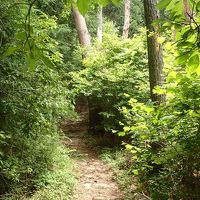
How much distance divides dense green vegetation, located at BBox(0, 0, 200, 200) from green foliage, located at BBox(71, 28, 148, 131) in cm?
3

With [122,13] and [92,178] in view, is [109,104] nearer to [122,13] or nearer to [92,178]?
[92,178]

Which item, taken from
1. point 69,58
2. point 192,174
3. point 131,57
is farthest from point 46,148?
point 69,58

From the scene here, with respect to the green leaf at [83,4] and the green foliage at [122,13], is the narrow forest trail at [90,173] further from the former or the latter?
the green foliage at [122,13]

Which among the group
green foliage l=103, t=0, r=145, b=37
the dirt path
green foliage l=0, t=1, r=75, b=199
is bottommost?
the dirt path

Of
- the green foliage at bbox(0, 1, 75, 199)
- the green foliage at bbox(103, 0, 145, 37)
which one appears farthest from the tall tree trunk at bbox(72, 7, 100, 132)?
the green foliage at bbox(103, 0, 145, 37)

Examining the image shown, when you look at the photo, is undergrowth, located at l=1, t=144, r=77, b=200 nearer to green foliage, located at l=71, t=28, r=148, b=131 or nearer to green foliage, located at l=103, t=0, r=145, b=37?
green foliage, located at l=71, t=28, r=148, b=131

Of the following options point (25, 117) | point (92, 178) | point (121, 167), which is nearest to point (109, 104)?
point (121, 167)

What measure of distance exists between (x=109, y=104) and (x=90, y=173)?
2710mm

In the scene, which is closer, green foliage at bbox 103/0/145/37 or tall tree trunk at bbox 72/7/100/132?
tall tree trunk at bbox 72/7/100/132

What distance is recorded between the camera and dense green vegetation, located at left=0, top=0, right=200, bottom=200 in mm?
1367

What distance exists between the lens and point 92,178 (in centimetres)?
669

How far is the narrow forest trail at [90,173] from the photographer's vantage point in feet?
18.9

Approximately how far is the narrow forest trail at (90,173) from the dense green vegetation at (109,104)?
9.1 inches

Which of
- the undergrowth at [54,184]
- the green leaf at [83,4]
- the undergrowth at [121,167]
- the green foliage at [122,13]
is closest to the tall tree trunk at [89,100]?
the undergrowth at [121,167]
